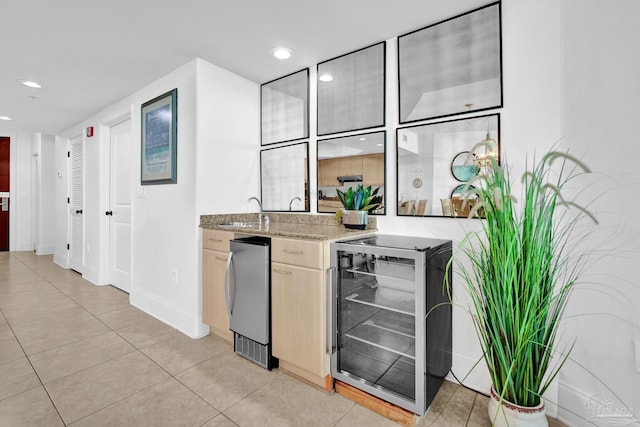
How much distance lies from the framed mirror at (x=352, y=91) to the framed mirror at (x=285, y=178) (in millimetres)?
341

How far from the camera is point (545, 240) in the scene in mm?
1293

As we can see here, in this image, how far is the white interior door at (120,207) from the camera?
12.3ft

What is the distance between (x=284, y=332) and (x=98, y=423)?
1040 millimetres

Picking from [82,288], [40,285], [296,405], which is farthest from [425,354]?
[40,285]

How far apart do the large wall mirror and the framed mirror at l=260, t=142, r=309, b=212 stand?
0.93 metres

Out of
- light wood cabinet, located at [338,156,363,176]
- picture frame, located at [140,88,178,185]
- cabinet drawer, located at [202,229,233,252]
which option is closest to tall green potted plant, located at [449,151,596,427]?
light wood cabinet, located at [338,156,363,176]

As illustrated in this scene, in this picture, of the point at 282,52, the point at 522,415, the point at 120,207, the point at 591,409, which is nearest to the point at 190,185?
the point at 282,52

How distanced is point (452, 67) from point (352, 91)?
76 cm

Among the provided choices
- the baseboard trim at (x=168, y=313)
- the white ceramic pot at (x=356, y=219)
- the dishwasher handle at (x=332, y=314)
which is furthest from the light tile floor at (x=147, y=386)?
the white ceramic pot at (x=356, y=219)

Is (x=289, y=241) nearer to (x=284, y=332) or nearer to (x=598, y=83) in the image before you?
(x=284, y=332)

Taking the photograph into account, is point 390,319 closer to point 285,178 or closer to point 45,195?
point 285,178

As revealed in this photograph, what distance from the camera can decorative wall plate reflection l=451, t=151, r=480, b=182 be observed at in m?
1.89

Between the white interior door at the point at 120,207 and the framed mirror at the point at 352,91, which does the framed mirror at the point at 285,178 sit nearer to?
the framed mirror at the point at 352,91

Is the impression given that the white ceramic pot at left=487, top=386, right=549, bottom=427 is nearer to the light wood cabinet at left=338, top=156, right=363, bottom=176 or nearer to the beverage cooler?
the beverage cooler
